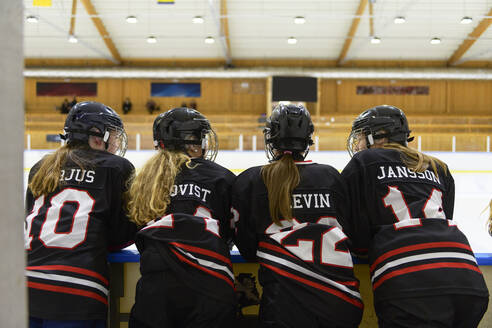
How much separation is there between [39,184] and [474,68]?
22.9m

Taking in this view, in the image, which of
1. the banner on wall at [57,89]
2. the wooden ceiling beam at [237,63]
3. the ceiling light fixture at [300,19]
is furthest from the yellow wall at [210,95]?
the ceiling light fixture at [300,19]

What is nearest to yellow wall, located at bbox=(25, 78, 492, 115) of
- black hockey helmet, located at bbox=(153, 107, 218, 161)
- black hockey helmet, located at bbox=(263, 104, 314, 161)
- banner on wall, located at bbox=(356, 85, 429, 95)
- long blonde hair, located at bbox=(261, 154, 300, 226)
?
banner on wall, located at bbox=(356, 85, 429, 95)

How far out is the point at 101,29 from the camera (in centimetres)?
1800

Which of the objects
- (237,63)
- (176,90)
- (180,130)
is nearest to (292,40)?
(237,63)

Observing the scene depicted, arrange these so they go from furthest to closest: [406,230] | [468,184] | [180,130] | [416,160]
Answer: [468,184] < [180,130] < [416,160] < [406,230]

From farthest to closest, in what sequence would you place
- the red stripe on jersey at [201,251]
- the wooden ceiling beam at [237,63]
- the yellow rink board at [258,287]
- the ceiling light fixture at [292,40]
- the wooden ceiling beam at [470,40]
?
the wooden ceiling beam at [237,63] → the ceiling light fixture at [292,40] → the wooden ceiling beam at [470,40] → the yellow rink board at [258,287] → the red stripe on jersey at [201,251]

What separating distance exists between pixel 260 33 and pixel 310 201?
17.7m

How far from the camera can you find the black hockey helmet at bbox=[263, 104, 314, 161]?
200 cm

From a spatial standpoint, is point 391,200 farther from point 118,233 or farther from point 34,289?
point 34,289

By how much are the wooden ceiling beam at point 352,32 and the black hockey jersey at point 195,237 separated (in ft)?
49.1

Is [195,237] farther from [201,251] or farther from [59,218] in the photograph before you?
[59,218]

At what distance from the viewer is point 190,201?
6.15 feet

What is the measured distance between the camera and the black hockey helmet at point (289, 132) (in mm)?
1998

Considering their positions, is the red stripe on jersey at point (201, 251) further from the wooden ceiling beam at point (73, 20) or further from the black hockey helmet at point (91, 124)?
the wooden ceiling beam at point (73, 20)
